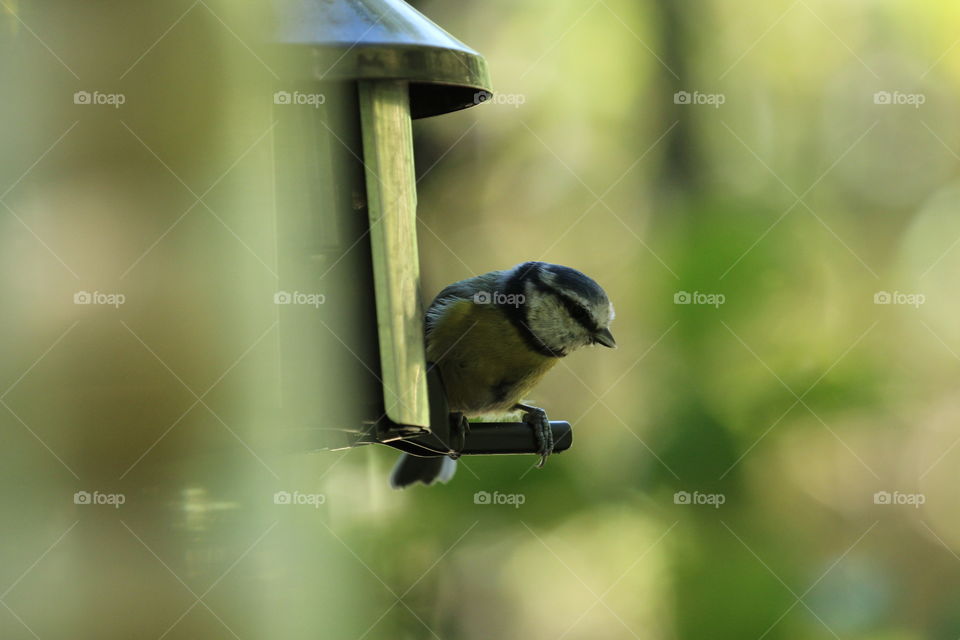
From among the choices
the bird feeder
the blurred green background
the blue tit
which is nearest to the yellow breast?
the blue tit

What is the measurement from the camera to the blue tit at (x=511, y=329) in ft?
9.89

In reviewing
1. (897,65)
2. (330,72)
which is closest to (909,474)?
(897,65)

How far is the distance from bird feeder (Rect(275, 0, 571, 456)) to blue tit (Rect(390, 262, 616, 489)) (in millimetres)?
744

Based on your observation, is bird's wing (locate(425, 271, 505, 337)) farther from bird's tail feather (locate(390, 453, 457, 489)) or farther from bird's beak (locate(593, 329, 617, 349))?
bird's tail feather (locate(390, 453, 457, 489))

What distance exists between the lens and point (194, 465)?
1.63m

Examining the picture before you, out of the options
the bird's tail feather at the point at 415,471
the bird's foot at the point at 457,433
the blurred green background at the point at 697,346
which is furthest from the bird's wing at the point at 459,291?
the bird's tail feather at the point at 415,471

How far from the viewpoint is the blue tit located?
3014 mm

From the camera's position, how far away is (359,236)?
2.17 meters

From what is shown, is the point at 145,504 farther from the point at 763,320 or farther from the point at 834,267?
the point at 834,267

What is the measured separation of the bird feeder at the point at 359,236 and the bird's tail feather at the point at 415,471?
1.49m

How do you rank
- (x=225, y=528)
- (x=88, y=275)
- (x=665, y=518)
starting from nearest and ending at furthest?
(x=88, y=275), (x=225, y=528), (x=665, y=518)

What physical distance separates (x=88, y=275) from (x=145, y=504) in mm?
380

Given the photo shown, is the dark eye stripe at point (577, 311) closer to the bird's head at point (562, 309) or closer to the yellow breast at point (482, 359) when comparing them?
the bird's head at point (562, 309)

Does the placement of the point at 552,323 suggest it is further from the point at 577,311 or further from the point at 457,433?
the point at 457,433
